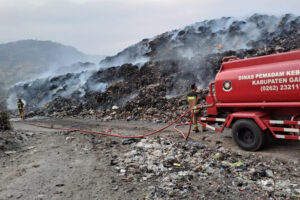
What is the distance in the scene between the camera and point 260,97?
197 inches

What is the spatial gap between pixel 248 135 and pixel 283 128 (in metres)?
0.80

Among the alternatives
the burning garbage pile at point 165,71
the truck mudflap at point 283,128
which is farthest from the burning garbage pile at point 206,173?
the burning garbage pile at point 165,71

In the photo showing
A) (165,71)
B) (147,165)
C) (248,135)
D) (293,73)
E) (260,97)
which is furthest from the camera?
(165,71)

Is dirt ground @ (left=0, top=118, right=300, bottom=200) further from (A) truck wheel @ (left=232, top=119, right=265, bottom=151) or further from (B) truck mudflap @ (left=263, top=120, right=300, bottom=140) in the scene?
(B) truck mudflap @ (left=263, top=120, right=300, bottom=140)

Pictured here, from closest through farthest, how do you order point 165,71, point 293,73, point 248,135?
point 293,73, point 248,135, point 165,71

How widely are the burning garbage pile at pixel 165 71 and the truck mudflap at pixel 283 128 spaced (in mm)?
5719

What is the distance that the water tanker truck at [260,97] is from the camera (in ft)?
15.1

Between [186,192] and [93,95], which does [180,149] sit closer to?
[186,192]

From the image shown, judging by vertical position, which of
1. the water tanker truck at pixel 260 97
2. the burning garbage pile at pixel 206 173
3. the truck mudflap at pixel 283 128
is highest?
the water tanker truck at pixel 260 97

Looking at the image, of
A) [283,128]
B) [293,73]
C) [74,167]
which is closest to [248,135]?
[283,128]

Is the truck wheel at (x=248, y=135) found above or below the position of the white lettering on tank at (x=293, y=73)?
below

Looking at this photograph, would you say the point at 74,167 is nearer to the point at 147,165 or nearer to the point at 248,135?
the point at 147,165

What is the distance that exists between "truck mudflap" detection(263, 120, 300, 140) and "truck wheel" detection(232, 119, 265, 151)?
239mm

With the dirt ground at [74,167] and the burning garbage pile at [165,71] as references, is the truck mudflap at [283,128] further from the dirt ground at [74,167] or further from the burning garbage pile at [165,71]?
the burning garbage pile at [165,71]
